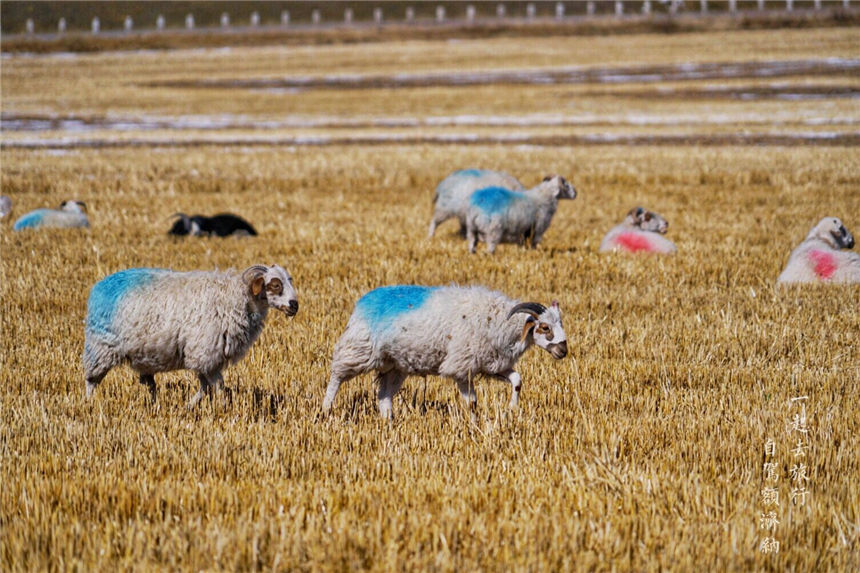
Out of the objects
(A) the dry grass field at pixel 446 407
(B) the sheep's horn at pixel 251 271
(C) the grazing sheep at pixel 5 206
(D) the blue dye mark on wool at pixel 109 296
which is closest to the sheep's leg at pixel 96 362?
(D) the blue dye mark on wool at pixel 109 296

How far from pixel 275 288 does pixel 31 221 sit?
33.0ft

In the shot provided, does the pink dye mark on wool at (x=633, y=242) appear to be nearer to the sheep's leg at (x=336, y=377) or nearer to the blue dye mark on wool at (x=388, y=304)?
the blue dye mark on wool at (x=388, y=304)

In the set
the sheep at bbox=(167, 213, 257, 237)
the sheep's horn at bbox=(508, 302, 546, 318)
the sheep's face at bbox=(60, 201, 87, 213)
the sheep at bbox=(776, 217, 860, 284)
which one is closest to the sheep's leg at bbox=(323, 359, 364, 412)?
the sheep's horn at bbox=(508, 302, 546, 318)

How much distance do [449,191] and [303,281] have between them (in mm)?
4007

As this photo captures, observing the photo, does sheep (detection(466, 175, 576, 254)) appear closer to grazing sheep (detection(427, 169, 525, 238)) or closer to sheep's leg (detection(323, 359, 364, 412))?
grazing sheep (detection(427, 169, 525, 238))

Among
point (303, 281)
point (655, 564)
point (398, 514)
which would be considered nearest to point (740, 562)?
point (655, 564)

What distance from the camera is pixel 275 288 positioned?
6828 millimetres

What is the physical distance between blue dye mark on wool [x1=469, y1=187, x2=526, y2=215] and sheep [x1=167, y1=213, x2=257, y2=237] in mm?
3942

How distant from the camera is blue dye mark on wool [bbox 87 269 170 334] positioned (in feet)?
22.6

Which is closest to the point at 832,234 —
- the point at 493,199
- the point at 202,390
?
the point at 493,199

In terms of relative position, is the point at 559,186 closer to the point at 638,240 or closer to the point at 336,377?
the point at 638,240

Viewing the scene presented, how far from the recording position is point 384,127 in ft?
115

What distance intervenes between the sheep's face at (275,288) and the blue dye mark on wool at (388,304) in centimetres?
48

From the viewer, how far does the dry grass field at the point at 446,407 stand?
440cm
